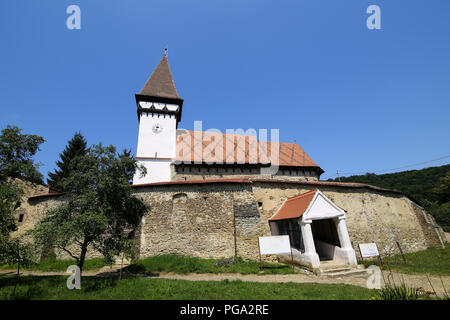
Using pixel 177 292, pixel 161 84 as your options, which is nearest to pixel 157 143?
pixel 161 84

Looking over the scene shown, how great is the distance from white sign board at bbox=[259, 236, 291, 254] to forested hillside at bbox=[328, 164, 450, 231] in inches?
1626

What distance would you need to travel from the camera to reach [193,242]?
1270 cm

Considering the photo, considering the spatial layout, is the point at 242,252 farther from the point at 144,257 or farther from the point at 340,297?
the point at 340,297

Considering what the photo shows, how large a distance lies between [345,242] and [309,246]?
253 cm

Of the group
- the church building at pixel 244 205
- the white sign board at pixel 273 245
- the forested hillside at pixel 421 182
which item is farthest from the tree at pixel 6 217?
the forested hillside at pixel 421 182

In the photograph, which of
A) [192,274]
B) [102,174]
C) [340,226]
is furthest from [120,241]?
[340,226]

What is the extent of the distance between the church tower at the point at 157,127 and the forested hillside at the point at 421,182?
40.8m

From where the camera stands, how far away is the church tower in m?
20.2

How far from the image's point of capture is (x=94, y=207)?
27.2ft

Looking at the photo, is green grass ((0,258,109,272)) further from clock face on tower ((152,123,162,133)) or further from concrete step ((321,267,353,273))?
clock face on tower ((152,123,162,133))

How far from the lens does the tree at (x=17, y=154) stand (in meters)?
8.97

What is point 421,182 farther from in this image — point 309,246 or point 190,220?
point 190,220

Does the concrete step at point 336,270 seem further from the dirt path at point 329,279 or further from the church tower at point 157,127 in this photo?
the church tower at point 157,127
